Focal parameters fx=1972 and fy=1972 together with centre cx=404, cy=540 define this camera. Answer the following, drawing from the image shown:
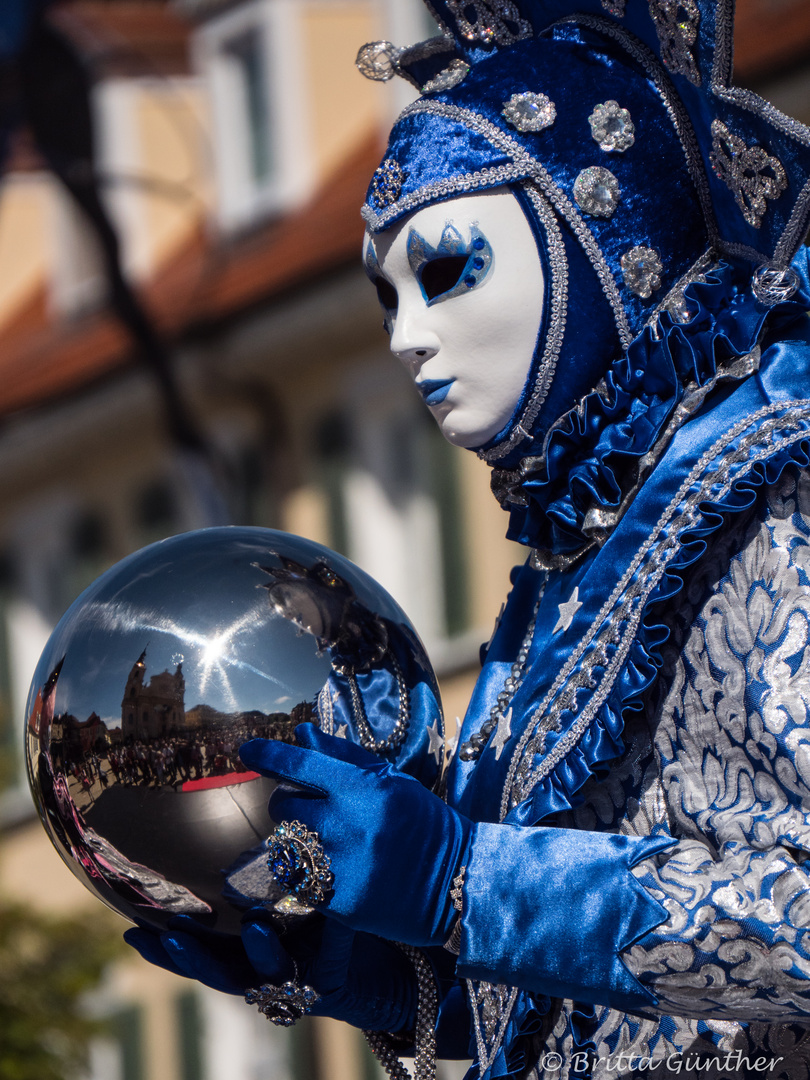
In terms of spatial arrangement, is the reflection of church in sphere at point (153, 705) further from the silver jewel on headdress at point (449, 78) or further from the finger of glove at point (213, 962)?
the silver jewel on headdress at point (449, 78)

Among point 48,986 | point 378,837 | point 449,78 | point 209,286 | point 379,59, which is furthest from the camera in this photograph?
point 209,286

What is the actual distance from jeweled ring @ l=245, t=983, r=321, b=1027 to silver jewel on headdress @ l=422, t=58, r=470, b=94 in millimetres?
1266

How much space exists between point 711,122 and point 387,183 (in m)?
0.45

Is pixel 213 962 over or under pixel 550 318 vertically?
under

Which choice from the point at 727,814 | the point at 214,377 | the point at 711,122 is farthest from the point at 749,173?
the point at 214,377

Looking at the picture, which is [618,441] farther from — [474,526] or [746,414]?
[474,526]

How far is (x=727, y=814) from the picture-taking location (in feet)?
7.47

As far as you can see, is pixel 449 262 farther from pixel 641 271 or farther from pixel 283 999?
pixel 283 999

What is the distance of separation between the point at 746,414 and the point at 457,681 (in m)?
9.25

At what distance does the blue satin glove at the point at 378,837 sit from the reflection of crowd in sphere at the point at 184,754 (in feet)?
0.36

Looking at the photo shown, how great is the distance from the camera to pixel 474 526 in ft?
40.4

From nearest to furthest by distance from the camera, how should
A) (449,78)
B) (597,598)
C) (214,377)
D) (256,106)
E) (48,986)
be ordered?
(597,598)
(449,78)
(48,986)
(214,377)
(256,106)

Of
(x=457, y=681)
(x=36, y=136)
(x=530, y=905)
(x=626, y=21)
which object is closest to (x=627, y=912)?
(x=530, y=905)

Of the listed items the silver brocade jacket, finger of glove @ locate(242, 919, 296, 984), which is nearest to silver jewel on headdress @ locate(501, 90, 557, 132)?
the silver brocade jacket
